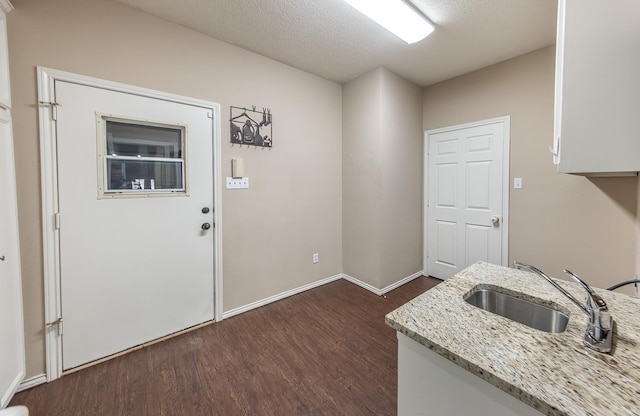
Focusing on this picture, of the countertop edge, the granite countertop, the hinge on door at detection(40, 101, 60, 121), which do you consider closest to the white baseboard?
the granite countertop

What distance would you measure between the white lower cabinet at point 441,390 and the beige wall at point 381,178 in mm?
2140

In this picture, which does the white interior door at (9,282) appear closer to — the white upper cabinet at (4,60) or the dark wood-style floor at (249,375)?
the white upper cabinet at (4,60)

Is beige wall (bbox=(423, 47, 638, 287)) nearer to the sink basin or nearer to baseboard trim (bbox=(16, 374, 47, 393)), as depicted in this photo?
the sink basin

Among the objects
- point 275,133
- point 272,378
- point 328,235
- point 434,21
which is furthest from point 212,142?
point 434,21

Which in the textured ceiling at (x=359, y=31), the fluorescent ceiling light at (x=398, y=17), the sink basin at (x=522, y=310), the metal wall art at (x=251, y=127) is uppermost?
the textured ceiling at (x=359, y=31)

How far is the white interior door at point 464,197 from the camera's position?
2918mm

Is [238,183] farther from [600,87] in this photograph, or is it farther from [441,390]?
[600,87]

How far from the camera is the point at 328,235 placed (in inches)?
132

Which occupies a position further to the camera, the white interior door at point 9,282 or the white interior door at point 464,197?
the white interior door at point 464,197

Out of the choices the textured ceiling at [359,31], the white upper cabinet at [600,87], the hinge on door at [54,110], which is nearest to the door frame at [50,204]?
the hinge on door at [54,110]

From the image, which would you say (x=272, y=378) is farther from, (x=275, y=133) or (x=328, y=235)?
(x=275, y=133)

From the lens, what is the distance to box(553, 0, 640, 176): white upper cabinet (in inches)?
33.8

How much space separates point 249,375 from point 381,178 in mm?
2284

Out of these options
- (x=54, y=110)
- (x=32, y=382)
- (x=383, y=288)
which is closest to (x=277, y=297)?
(x=383, y=288)
